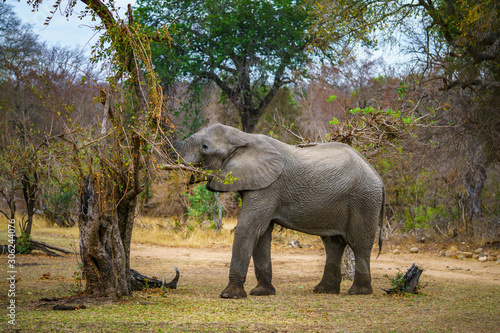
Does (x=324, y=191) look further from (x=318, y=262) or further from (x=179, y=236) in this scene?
(x=179, y=236)

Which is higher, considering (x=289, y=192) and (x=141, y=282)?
(x=289, y=192)

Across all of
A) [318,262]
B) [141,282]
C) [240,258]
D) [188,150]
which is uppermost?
[188,150]

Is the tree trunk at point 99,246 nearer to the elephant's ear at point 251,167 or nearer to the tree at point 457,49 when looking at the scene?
the elephant's ear at point 251,167

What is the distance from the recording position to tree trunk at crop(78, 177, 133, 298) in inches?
254

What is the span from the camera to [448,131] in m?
15.3

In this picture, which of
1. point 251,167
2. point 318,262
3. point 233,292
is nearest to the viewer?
point 233,292

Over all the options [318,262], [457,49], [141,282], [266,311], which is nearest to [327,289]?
[266,311]

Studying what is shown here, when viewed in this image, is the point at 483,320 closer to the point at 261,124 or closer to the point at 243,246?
the point at 243,246

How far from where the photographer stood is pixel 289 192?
7.97 meters

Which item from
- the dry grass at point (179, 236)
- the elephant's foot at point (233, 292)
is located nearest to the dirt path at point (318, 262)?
the dry grass at point (179, 236)

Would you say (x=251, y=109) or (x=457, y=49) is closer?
(x=457, y=49)

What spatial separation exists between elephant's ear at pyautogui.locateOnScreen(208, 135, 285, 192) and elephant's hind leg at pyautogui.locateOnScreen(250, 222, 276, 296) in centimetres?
89

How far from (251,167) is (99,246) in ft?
8.05

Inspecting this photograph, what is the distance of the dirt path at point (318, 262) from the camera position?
11.3m
